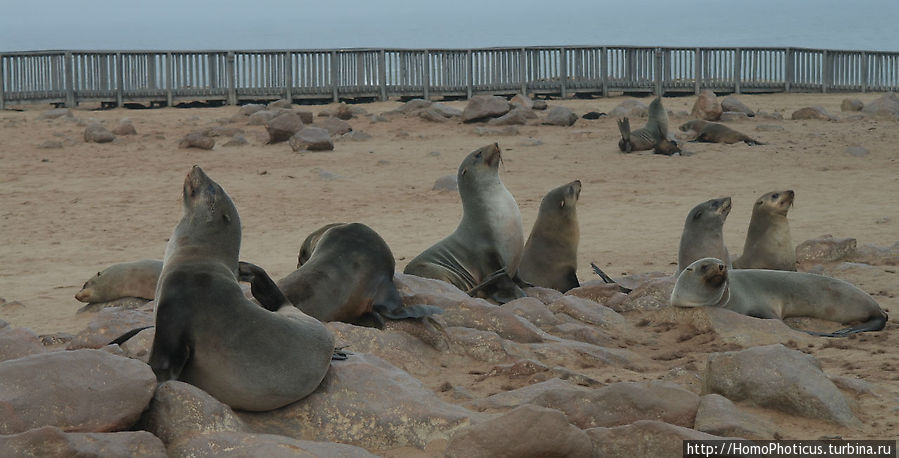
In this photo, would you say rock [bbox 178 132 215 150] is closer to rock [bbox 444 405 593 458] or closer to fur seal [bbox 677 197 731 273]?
fur seal [bbox 677 197 731 273]

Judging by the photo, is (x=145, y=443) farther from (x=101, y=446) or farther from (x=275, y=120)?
(x=275, y=120)

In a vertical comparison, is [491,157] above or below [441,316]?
above

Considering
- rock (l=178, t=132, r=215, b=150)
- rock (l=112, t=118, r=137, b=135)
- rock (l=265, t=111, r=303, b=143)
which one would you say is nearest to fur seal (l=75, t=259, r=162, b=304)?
rock (l=178, t=132, r=215, b=150)

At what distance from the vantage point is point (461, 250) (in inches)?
300

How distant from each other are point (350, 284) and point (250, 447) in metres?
2.27

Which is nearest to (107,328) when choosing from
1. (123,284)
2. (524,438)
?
(524,438)

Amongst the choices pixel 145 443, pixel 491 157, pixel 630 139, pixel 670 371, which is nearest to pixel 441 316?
pixel 670 371

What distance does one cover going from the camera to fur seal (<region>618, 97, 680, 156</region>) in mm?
16609

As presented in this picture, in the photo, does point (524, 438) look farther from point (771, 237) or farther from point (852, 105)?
point (852, 105)

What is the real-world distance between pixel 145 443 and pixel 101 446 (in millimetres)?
159

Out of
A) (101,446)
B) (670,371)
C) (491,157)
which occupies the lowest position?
(670,371)

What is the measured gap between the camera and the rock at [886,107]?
20.4 m

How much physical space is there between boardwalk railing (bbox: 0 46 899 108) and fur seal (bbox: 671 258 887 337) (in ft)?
61.3

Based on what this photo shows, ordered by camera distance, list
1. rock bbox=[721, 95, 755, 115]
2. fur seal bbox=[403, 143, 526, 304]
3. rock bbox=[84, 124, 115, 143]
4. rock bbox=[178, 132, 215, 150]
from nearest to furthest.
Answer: fur seal bbox=[403, 143, 526, 304] → rock bbox=[178, 132, 215, 150] → rock bbox=[84, 124, 115, 143] → rock bbox=[721, 95, 755, 115]
